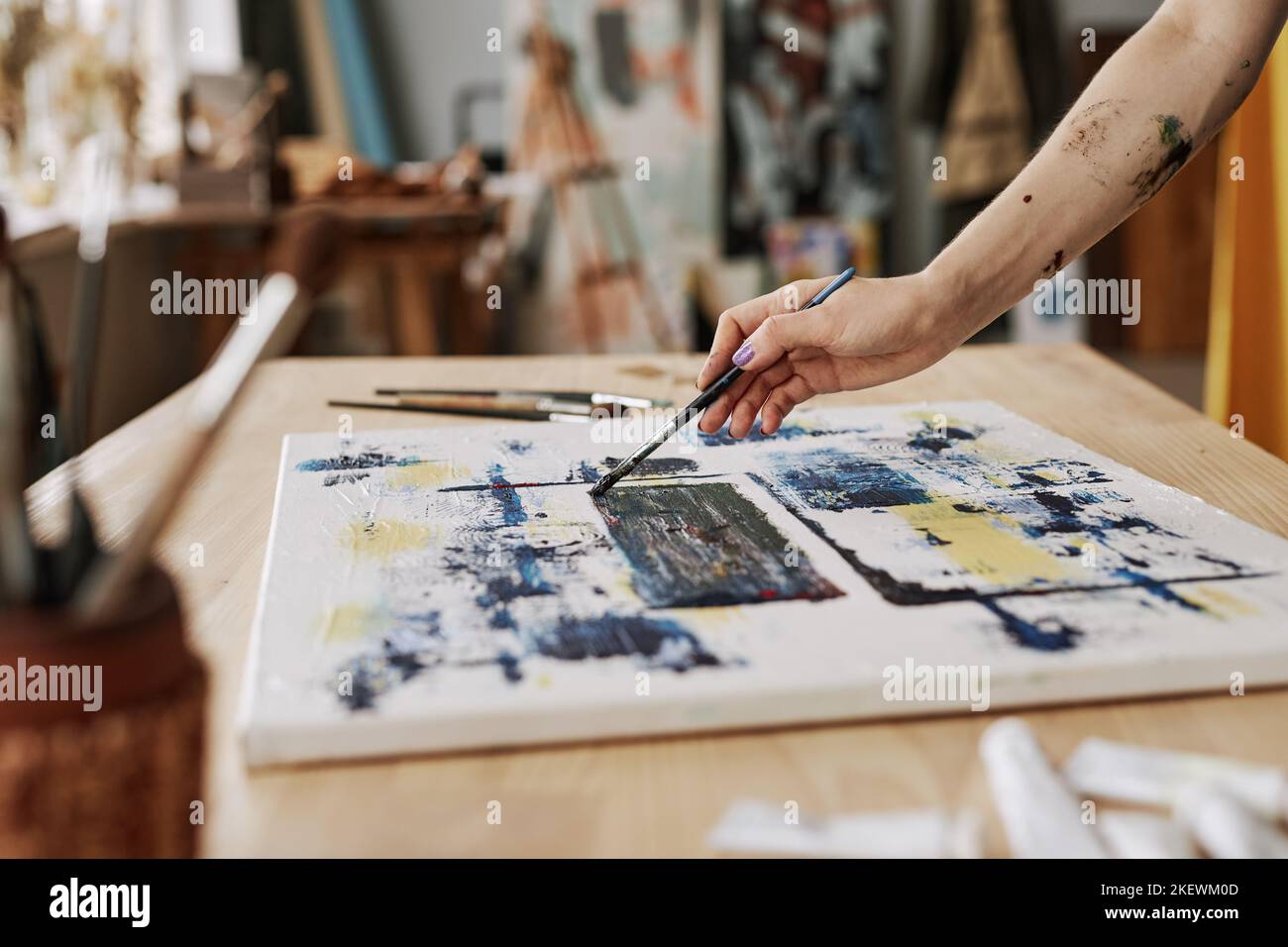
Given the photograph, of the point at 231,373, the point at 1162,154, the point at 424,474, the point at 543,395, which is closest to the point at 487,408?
the point at 543,395

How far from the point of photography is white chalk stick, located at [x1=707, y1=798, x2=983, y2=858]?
0.49m

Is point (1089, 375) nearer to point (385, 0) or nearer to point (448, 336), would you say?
point (448, 336)

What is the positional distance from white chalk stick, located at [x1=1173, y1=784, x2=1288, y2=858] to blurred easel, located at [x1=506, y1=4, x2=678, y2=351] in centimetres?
377

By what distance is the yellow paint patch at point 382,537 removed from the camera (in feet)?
2.60

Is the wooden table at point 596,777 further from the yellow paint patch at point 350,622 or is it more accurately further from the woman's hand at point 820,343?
the woman's hand at point 820,343

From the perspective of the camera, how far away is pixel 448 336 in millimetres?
4105

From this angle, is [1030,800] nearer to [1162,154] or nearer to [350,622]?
[350,622]

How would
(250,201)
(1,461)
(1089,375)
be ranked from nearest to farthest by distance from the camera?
(1,461) < (1089,375) < (250,201)

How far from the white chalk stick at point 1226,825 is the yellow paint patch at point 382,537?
50 cm

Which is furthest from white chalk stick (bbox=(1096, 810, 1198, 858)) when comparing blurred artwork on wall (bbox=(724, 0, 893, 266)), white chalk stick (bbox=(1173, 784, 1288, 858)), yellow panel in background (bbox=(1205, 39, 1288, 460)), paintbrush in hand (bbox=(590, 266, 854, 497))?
blurred artwork on wall (bbox=(724, 0, 893, 266))

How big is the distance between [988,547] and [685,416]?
297mm

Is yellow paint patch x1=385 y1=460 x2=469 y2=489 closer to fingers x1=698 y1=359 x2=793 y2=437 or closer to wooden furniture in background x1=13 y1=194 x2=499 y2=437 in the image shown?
fingers x1=698 y1=359 x2=793 y2=437
